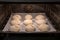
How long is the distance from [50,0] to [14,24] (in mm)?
486

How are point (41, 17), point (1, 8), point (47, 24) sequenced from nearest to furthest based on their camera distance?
point (1, 8) < point (47, 24) < point (41, 17)

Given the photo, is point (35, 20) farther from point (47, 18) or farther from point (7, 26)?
point (7, 26)

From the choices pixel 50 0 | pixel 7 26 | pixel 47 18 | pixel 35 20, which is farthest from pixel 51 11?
pixel 7 26

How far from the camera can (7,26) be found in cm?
133

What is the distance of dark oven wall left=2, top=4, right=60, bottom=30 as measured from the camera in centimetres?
131

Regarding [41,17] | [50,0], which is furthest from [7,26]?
[50,0]

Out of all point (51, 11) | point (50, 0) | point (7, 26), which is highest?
point (50, 0)

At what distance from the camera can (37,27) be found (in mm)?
1355

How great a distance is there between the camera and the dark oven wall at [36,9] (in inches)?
51.5

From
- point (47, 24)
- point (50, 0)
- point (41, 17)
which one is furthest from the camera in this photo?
point (41, 17)

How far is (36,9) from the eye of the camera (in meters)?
1.47
